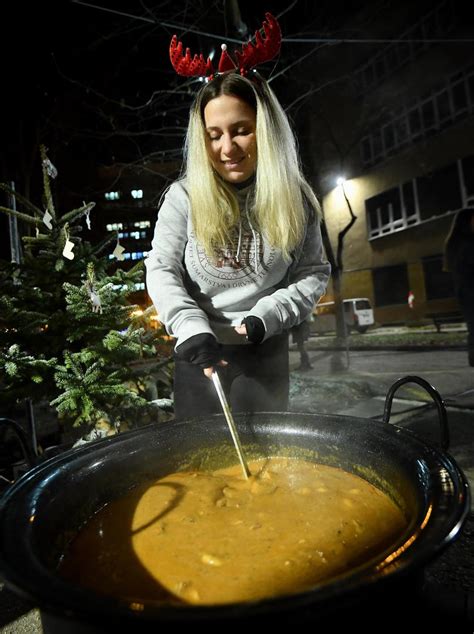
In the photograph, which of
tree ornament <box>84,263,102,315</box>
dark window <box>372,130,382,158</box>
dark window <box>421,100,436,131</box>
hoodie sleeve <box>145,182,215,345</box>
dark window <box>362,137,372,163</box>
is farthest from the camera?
dark window <box>362,137,372,163</box>

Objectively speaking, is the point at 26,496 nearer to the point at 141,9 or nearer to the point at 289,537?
the point at 289,537

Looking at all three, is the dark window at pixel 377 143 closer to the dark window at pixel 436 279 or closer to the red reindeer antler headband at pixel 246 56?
the dark window at pixel 436 279

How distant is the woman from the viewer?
6.54 m

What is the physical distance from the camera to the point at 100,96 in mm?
8438

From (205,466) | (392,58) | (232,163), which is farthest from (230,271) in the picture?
(392,58)

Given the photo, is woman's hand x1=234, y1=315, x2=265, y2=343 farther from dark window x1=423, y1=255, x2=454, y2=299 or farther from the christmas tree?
dark window x1=423, y1=255, x2=454, y2=299

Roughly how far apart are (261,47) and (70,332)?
314cm

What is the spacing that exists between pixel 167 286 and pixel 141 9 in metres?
7.89

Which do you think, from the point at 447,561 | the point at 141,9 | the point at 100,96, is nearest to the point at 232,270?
the point at 447,561

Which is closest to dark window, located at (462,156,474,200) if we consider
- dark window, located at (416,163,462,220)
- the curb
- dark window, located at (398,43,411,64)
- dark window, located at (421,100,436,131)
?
dark window, located at (416,163,462,220)

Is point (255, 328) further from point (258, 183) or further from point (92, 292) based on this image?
point (92, 292)

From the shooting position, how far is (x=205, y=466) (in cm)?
168

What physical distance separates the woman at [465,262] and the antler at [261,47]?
576cm

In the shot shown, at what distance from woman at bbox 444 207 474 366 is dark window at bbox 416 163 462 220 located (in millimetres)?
12494
